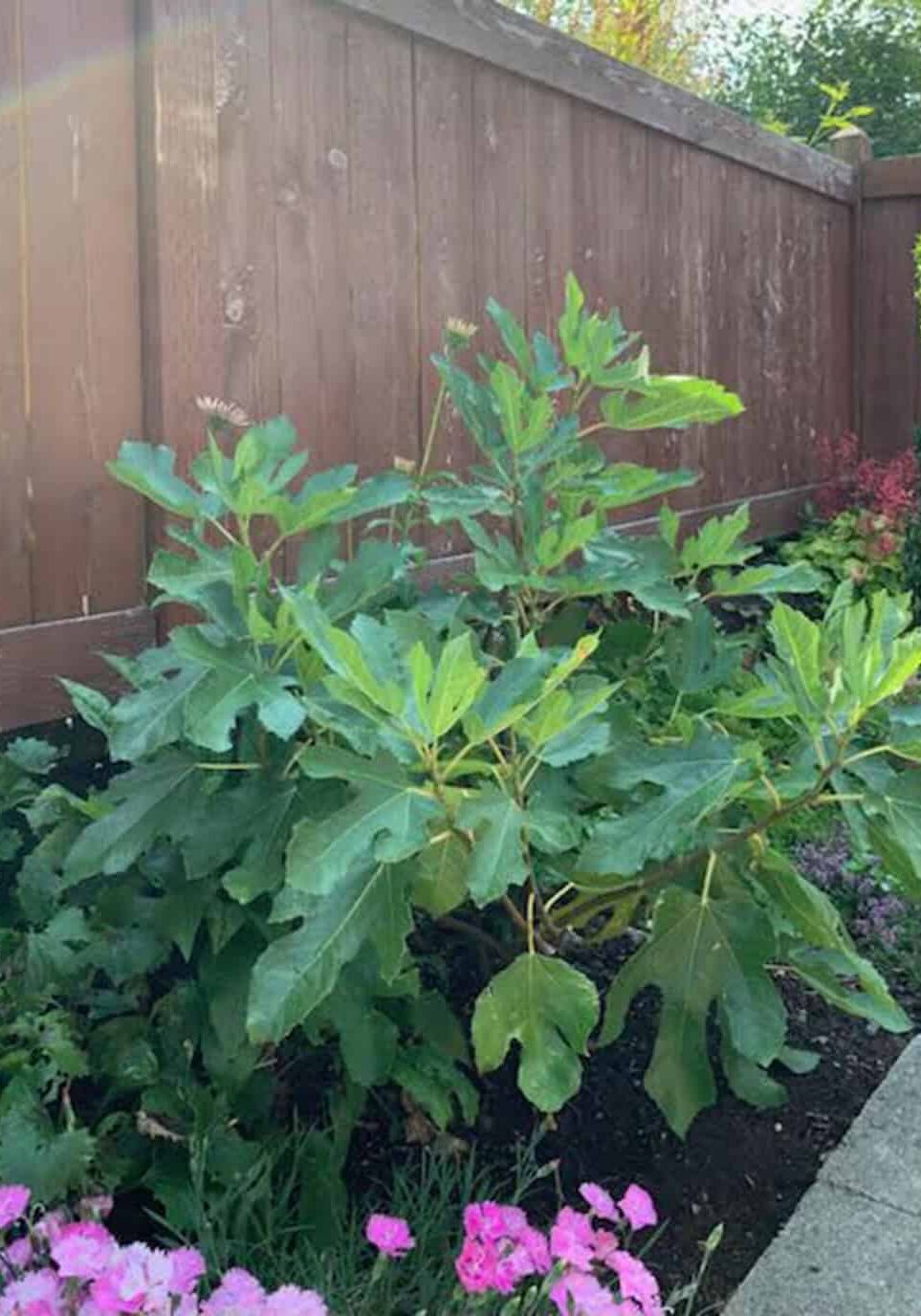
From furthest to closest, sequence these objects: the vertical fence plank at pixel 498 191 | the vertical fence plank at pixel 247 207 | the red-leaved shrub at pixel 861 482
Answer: the red-leaved shrub at pixel 861 482, the vertical fence plank at pixel 498 191, the vertical fence plank at pixel 247 207

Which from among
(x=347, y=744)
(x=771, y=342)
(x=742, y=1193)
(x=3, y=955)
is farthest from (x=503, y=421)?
(x=771, y=342)

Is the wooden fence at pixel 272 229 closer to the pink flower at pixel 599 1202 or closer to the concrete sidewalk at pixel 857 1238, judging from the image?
the pink flower at pixel 599 1202

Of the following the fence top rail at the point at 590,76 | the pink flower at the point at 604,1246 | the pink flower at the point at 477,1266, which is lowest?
the pink flower at the point at 604,1246

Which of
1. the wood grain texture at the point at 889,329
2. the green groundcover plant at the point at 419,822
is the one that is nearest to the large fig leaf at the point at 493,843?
the green groundcover plant at the point at 419,822

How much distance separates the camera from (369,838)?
4.27 feet

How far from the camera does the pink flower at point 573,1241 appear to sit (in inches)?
52.9

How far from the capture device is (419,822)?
1309 mm

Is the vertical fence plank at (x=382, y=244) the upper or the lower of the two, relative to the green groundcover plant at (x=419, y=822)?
upper

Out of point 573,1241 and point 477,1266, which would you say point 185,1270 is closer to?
point 477,1266

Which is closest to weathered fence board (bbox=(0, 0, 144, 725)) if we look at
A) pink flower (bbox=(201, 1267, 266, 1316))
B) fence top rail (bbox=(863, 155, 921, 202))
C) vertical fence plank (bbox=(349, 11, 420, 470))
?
vertical fence plank (bbox=(349, 11, 420, 470))

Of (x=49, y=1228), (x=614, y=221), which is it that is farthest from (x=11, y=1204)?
(x=614, y=221)

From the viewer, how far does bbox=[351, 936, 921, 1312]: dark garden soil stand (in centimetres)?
179

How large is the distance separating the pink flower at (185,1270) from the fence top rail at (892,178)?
5.53m

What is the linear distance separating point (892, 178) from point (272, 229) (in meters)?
3.90
